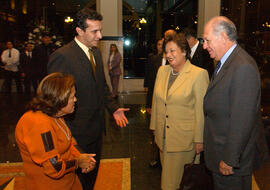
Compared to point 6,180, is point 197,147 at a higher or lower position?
higher

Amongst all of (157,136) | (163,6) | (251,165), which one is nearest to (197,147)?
(157,136)

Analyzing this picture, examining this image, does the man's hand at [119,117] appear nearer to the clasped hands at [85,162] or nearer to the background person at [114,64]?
the clasped hands at [85,162]

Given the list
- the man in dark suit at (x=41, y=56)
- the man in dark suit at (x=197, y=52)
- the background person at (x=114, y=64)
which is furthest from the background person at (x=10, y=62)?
the man in dark suit at (x=197, y=52)

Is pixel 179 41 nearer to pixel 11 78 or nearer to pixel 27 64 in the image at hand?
pixel 27 64

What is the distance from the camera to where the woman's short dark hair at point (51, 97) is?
172 cm

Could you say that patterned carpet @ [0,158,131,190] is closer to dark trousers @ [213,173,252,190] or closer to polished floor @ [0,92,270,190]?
polished floor @ [0,92,270,190]

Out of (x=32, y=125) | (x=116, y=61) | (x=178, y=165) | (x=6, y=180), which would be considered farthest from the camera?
(x=116, y=61)

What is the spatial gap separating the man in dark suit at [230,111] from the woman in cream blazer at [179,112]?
43 cm

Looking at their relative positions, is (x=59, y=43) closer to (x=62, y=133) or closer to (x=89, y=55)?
(x=89, y=55)

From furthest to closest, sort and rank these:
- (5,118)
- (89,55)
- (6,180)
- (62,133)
Answer: (5,118), (6,180), (89,55), (62,133)

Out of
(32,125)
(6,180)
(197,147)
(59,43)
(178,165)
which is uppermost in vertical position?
(59,43)

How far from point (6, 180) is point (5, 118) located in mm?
3242

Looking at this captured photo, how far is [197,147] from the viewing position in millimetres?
2580

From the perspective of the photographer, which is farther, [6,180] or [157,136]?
[6,180]
